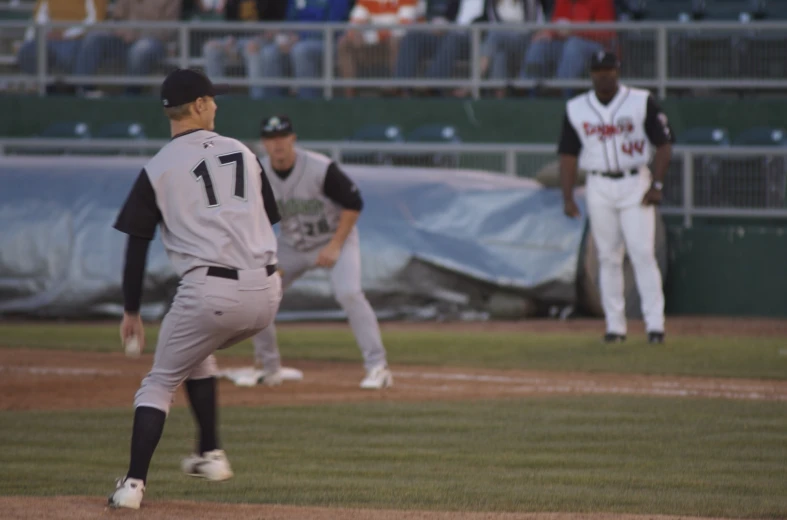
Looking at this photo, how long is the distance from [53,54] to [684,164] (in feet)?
28.9

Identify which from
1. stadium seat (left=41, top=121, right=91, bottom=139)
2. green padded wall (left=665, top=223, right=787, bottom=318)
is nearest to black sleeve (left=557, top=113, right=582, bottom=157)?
green padded wall (left=665, top=223, right=787, bottom=318)

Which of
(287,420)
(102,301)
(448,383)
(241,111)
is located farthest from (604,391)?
(241,111)

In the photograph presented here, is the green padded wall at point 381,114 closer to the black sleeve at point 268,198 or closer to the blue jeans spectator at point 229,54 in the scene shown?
the blue jeans spectator at point 229,54

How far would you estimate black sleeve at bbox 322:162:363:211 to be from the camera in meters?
8.76

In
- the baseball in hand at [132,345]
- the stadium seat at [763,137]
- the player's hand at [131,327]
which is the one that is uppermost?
the player's hand at [131,327]

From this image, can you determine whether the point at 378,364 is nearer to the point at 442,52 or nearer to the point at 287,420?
the point at 287,420

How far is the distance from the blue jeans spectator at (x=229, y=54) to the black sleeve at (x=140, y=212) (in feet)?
39.8

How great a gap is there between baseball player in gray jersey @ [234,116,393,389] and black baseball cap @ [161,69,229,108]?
3505 mm

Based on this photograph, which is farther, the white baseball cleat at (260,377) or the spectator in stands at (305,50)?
the spectator in stands at (305,50)

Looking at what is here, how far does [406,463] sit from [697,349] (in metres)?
5.46

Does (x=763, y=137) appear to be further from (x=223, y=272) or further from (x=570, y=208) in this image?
(x=223, y=272)

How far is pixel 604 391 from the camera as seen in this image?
8.84m

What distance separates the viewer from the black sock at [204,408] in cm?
537

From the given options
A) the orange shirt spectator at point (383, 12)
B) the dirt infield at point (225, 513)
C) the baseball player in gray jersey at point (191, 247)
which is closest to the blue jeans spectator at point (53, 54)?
the orange shirt spectator at point (383, 12)
